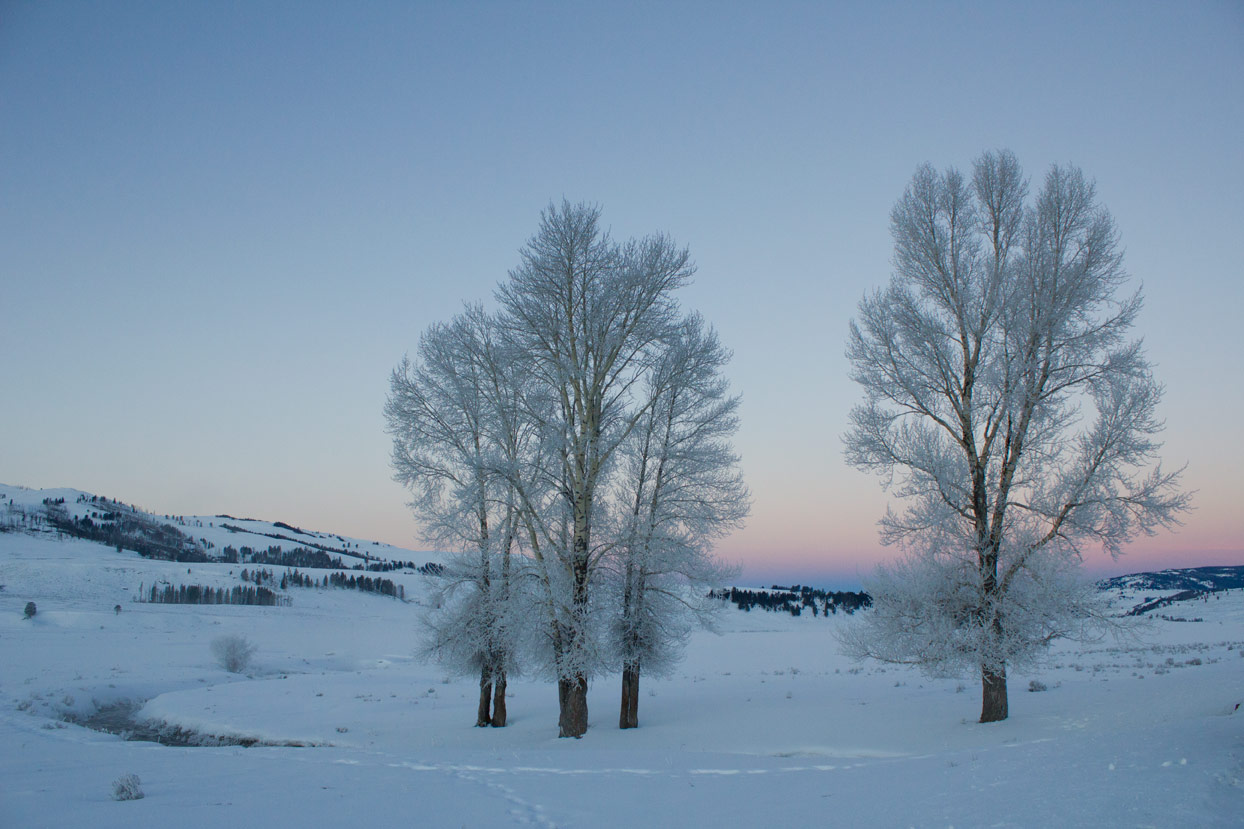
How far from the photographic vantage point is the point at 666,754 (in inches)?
400

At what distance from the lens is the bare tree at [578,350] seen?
1371 cm

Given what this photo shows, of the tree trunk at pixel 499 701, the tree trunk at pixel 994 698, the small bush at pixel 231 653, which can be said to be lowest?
the small bush at pixel 231 653

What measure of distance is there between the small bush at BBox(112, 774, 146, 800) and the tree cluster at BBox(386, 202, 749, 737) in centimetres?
731

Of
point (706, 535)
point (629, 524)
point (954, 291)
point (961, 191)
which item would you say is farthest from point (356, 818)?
point (961, 191)

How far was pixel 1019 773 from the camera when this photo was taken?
246 inches

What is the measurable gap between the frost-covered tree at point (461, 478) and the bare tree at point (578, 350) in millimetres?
1407

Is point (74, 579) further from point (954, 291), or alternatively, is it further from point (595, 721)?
point (954, 291)

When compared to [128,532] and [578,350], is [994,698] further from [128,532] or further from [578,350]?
[128,532]

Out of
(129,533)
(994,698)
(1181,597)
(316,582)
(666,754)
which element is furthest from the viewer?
(129,533)

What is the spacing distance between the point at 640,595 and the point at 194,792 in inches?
387

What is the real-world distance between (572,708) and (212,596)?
330 feet

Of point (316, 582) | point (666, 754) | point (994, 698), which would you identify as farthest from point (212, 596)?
point (994, 698)

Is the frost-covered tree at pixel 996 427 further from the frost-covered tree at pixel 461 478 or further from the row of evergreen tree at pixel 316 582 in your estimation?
the row of evergreen tree at pixel 316 582

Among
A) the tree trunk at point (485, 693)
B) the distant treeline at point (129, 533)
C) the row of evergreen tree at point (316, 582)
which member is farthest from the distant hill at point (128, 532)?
the tree trunk at point (485, 693)
